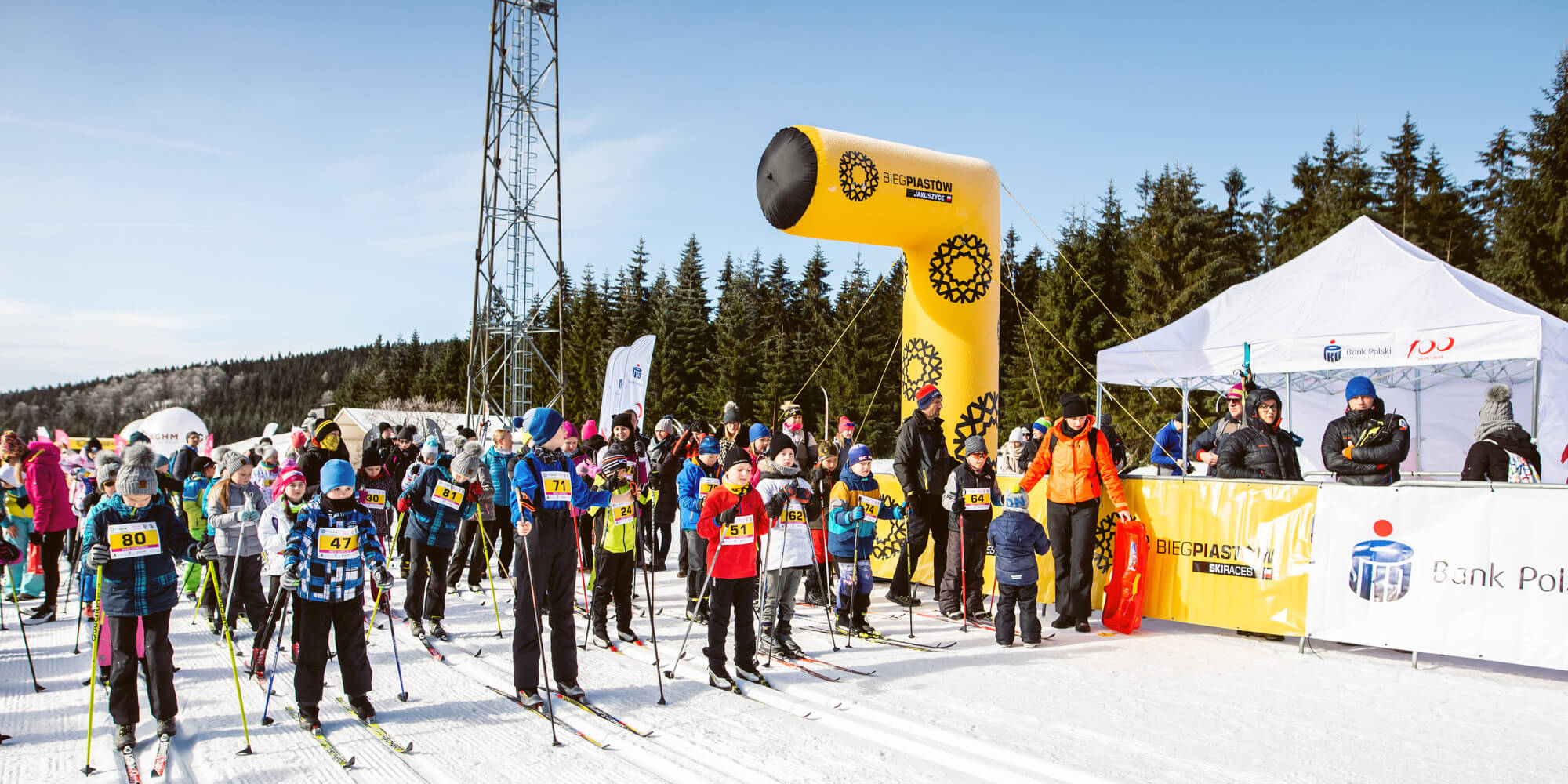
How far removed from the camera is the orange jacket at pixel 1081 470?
7.54 meters

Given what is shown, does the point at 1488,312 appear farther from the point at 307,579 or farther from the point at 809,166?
the point at 307,579

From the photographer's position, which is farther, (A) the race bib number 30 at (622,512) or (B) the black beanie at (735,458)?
(A) the race bib number 30 at (622,512)

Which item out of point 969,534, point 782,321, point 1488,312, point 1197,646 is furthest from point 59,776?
point 782,321

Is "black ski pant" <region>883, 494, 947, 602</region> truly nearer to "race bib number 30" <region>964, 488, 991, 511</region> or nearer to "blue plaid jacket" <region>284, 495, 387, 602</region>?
"race bib number 30" <region>964, 488, 991, 511</region>

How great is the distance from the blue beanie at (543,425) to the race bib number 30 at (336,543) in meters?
1.12

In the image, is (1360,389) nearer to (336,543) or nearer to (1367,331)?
(1367,331)

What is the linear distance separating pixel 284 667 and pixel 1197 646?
6913 mm

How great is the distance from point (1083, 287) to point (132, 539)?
3429 centimetres

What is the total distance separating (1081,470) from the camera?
7582 millimetres

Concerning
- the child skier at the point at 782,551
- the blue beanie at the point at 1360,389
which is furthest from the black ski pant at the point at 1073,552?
the child skier at the point at 782,551

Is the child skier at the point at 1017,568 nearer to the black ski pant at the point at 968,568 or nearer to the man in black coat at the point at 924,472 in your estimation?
the black ski pant at the point at 968,568

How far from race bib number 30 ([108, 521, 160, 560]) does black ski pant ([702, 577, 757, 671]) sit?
3.14m

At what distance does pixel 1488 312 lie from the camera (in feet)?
31.3

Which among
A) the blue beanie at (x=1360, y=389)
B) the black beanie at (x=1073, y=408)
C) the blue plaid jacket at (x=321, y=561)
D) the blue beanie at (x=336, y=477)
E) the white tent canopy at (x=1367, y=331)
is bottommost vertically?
the blue plaid jacket at (x=321, y=561)
